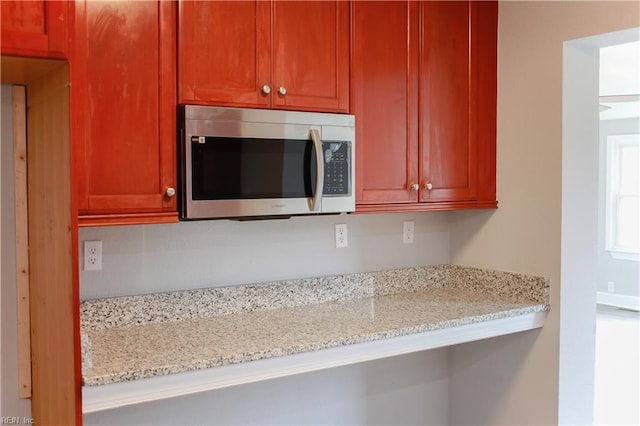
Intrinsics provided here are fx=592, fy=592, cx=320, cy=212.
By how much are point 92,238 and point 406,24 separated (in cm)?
155

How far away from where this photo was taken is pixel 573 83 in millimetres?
2584

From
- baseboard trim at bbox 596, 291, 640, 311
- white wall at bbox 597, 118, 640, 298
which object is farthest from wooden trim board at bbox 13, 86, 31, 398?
baseboard trim at bbox 596, 291, 640, 311

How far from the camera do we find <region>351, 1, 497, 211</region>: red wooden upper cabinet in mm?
2455

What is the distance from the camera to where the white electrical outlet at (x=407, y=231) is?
3000 mm

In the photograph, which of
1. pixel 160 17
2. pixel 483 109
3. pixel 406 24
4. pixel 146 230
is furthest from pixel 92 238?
pixel 483 109

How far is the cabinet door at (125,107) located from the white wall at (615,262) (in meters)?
7.20

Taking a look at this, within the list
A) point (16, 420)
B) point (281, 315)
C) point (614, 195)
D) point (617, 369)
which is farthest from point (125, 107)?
point (614, 195)

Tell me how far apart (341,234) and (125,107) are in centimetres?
121

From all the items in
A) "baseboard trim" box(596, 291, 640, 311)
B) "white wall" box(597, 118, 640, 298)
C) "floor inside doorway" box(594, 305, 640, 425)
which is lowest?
"floor inside doorway" box(594, 305, 640, 425)

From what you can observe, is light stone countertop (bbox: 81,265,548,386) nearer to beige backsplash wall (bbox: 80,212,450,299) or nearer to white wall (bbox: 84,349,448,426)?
beige backsplash wall (bbox: 80,212,450,299)

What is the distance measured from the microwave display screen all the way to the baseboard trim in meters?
7.01

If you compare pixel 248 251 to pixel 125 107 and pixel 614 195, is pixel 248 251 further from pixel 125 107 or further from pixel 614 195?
pixel 614 195

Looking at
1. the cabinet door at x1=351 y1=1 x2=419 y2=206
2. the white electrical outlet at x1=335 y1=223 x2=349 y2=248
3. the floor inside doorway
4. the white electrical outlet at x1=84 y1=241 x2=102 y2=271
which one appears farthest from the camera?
the floor inside doorway

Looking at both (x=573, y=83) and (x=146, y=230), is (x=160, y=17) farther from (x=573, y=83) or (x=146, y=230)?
(x=573, y=83)
